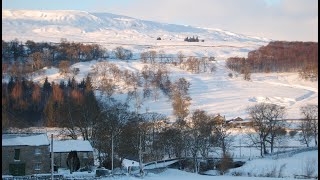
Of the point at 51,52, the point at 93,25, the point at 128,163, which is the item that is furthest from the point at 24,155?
the point at 93,25

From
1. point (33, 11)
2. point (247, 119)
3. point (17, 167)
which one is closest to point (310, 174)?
point (17, 167)

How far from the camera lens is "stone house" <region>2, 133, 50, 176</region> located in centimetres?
2189

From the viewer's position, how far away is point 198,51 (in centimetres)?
10019

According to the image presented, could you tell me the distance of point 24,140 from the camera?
22125mm

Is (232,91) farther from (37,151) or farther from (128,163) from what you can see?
(37,151)

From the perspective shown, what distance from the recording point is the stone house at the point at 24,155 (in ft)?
71.8

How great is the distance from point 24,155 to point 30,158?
0.93ft

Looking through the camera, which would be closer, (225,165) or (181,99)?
(225,165)

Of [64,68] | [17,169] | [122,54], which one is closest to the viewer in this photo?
[17,169]

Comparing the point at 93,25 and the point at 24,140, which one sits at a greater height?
the point at 93,25

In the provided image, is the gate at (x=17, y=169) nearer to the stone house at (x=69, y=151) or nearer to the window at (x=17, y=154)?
the window at (x=17, y=154)

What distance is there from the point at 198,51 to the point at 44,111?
202 feet

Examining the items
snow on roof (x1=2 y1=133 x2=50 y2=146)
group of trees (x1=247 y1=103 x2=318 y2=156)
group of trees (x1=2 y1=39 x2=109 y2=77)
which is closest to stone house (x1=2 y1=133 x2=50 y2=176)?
snow on roof (x1=2 y1=133 x2=50 y2=146)

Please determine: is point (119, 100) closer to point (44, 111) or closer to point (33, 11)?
point (44, 111)
